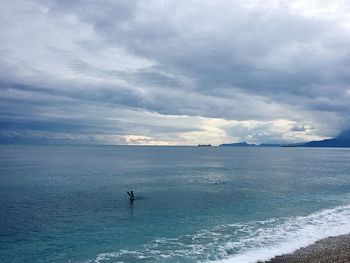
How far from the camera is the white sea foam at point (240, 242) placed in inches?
1389

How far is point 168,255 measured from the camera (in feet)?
118

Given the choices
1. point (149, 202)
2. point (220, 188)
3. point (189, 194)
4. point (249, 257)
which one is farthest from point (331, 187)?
point (249, 257)

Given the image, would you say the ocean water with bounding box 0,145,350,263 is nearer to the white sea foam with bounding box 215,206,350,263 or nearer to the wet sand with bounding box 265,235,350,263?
the white sea foam with bounding box 215,206,350,263

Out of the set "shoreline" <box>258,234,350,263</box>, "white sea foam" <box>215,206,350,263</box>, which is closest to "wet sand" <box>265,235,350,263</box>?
"shoreline" <box>258,234,350,263</box>

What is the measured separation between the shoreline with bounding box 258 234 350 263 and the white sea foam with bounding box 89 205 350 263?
46.7 inches

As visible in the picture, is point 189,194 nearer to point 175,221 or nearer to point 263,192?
point 263,192

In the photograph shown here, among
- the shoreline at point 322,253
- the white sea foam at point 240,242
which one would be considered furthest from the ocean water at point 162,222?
the shoreline at point 322,253

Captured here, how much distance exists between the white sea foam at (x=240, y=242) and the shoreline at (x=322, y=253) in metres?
1.19

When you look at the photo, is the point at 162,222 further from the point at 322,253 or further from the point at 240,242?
the point at 322,253

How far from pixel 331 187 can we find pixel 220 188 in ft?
94.8

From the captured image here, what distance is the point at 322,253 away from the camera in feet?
115

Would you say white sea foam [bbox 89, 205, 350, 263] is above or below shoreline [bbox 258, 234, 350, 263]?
below

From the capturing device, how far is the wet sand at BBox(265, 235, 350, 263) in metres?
32.1

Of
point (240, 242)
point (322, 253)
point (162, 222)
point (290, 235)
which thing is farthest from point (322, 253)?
point (162, 222)
